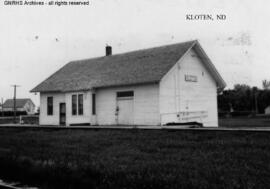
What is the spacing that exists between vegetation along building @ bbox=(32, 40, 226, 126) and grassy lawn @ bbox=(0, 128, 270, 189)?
1050 cm

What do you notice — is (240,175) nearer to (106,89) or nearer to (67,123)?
(106,89)

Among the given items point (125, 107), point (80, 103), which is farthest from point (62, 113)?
point (125, 107)

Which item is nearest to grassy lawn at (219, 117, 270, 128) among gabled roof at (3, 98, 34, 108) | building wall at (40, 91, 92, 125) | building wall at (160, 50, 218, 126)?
building wall at (160, 50, 218, 126)

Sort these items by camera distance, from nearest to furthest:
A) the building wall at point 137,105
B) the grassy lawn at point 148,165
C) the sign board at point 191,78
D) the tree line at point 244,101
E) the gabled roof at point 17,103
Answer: the grassy lawn at point 148,165
the building wall at point 137,105
the sign board at point 191,78
the tree line at point 244,101
the gabled roof at point 17,103

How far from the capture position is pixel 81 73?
28812 mm

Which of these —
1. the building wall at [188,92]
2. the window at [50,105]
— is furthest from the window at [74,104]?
the building wall at [188,92]

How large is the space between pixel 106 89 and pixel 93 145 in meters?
13.1

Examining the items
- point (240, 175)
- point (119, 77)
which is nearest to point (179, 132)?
point (240, 175)

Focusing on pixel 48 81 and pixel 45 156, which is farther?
pixel 48 81

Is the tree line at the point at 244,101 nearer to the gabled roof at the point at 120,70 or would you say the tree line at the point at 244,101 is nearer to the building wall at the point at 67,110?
the gabled roof at the point at 120,70

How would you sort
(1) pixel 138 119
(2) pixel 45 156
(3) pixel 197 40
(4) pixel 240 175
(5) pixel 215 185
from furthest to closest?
(3) pixel 197 40
(1) pixel 138 119
(2) pixel 45 156
(4) pixel 240 175
(5) pixel 215 185

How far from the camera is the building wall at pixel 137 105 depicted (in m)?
22.3

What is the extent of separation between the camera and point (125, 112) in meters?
23.9

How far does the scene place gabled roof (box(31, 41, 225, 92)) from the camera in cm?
2314
